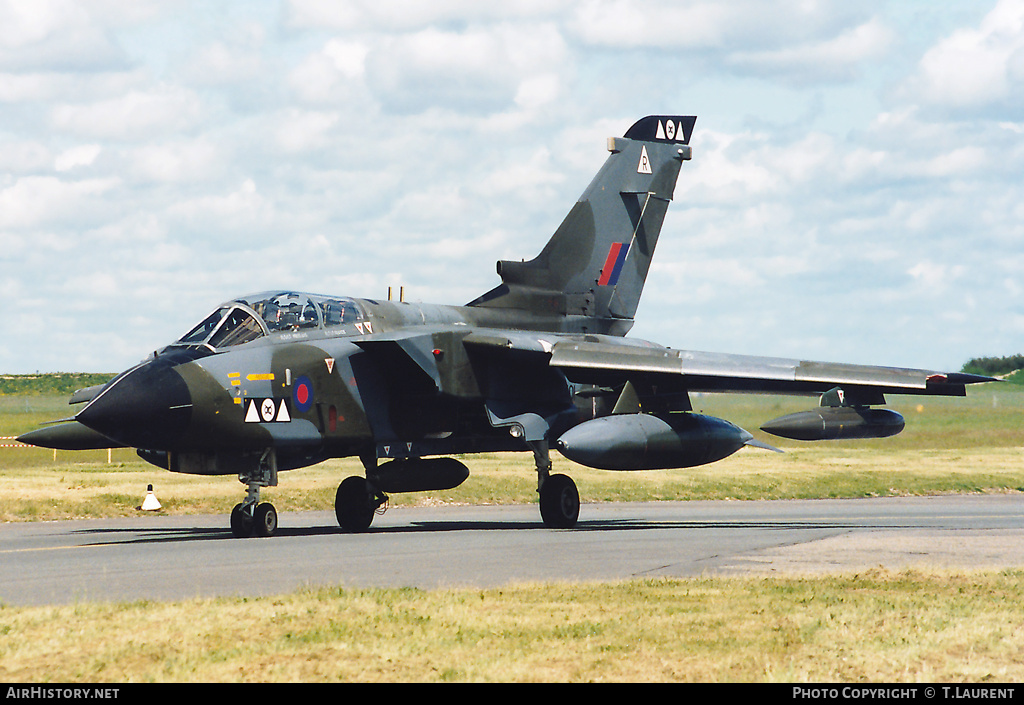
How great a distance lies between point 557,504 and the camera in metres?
20.2

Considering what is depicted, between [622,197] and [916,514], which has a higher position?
[622,197]

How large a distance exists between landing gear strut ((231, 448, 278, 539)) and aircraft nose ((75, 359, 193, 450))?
5.21ft

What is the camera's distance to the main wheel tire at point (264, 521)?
17734 millimetres

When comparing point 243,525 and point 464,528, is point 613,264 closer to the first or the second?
point 464,528

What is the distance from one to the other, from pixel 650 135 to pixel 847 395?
23.8ft

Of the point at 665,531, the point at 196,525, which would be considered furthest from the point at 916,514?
the point at 196,525

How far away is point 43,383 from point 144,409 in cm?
9524

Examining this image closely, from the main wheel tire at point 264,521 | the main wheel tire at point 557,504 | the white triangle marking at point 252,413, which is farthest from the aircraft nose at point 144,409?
the main wheel tire at point 557,504

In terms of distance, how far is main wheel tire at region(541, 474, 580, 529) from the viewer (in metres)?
20.2

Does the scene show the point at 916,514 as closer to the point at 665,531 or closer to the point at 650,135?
the point at 665,531

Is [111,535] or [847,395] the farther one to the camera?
[847,395]

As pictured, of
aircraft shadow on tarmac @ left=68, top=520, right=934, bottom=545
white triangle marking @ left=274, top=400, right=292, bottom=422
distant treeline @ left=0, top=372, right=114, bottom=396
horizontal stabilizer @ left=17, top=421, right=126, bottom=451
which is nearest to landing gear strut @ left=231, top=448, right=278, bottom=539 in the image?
aircraft shadow on tarmac @ left=68, top=520, right=934, bottom=545

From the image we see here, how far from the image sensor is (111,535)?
19.0 metres

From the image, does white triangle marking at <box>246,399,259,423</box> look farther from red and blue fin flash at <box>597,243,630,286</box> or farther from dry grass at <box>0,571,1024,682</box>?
red and blue fin flash at <box>597,243,630,286</box>
